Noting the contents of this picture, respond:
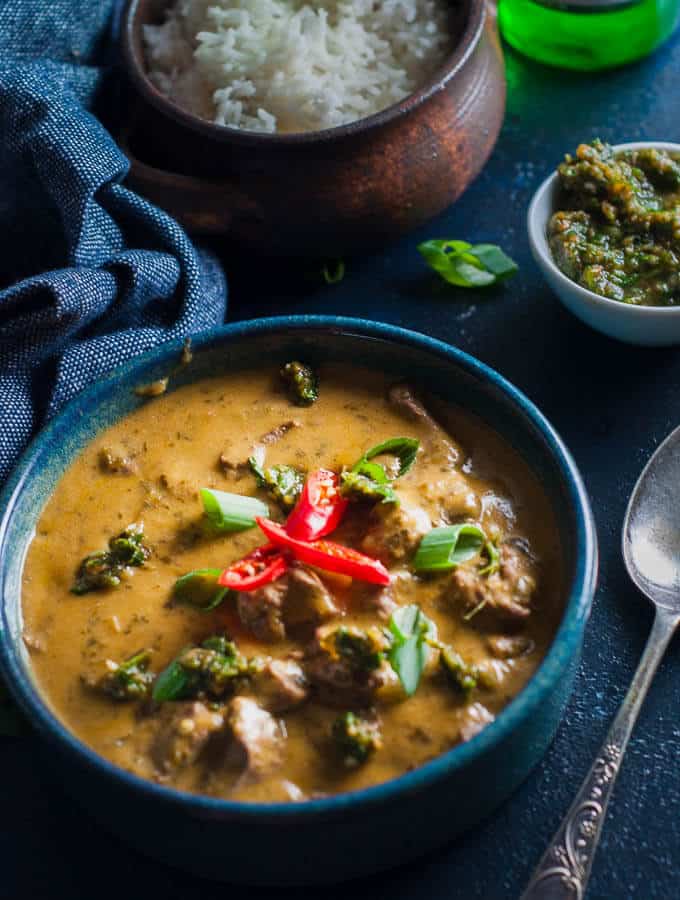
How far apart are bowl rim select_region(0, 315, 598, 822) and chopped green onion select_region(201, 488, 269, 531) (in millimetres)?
453

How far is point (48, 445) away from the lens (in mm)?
2814

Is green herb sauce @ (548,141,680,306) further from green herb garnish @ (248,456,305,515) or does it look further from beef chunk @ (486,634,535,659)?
beef chunk @ (486,634,535,659)

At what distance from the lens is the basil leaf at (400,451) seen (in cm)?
281

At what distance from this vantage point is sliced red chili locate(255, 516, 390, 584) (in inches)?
98.8

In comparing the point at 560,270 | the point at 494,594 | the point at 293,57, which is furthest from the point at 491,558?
the point at 293,57

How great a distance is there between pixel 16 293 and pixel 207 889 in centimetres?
162

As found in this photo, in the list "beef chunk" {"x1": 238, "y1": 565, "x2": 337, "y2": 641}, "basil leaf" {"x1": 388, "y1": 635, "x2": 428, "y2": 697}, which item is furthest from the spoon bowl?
"beef chunk" {"x1": 238, "y1": 565, "x2": 337, "y2": 641}

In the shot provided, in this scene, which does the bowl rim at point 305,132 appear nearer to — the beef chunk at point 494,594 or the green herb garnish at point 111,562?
the green herb garnish at point 111,562

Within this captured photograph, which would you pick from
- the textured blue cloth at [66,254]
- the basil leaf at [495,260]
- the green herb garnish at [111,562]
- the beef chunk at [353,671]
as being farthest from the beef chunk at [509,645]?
the basil leaf at [495,260]

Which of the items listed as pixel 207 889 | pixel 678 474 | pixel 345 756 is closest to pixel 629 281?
pixel 678 474

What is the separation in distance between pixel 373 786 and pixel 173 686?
50cm

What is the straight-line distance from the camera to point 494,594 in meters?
2.49

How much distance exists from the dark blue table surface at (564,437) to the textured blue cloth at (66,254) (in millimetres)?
402

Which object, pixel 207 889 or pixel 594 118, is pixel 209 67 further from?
pixel 207 889
